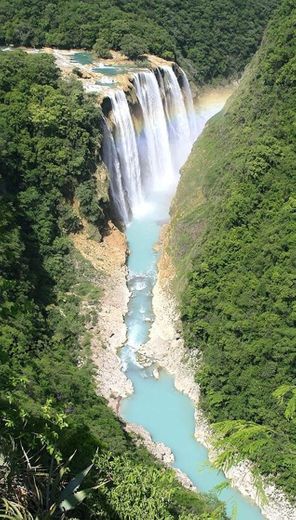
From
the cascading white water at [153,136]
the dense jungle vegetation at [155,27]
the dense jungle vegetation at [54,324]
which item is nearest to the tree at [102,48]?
the dense jungle vegetation at [155,27]

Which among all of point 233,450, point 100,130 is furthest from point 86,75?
point 233,450

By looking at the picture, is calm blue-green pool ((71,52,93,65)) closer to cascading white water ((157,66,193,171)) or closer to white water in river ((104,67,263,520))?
white water in river ((104,67,263,520))

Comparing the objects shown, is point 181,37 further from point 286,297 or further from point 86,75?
point 286,297

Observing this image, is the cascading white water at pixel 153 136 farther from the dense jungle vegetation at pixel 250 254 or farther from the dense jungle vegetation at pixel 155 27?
the dense jungle vegetation at pixel 155 27

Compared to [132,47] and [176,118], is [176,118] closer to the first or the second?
[176,118]

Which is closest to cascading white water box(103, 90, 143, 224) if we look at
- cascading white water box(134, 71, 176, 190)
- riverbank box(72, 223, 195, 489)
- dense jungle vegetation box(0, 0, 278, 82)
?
cascading white water box(134, 71, 176, 190)

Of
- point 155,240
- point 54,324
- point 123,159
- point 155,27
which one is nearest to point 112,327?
point 54,324
